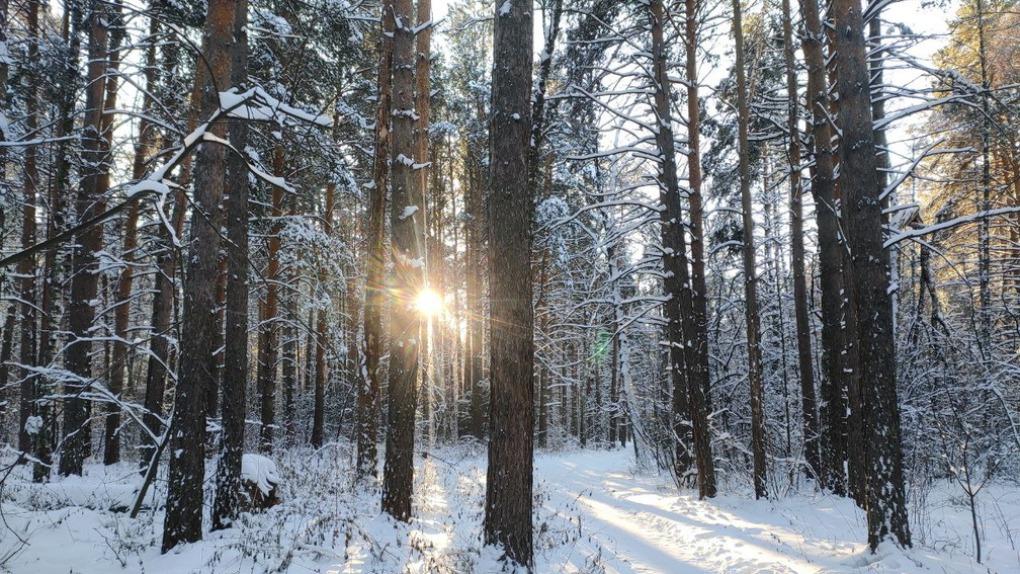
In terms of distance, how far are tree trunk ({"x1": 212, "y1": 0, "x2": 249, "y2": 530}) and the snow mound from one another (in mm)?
524

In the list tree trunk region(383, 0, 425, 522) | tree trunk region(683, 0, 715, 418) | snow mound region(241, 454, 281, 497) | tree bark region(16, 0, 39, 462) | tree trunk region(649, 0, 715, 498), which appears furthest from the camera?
tree trunk region(683, 0, 715, 418)

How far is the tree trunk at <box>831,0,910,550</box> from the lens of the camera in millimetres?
5398

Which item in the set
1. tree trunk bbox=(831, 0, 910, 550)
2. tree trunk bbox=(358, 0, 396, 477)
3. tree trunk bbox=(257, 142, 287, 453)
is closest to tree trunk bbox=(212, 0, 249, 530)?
tree trunk bbox=(358, 0, 396, 477)

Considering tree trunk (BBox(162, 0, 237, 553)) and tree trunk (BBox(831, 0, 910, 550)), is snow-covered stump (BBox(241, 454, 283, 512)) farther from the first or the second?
tree trunk (BBox(831, 0, 910, 550))

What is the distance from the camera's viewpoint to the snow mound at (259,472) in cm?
776

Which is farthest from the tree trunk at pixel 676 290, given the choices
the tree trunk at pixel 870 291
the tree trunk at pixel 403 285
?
the tree trunk at pixel 403 285

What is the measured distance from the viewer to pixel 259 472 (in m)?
7.94

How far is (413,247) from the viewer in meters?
7.45

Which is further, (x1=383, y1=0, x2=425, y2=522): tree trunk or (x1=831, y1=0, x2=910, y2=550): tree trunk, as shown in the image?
(x1=383, y1=0, x2=425, y2=522): tree trunk

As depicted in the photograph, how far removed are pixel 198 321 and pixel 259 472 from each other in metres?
3.22

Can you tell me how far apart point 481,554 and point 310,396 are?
81.4 feet

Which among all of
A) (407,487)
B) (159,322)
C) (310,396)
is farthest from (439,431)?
(407,487)

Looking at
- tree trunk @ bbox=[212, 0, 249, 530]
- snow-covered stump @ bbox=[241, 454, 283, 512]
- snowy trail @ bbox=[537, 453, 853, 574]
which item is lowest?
snowy trail @ bbox=[537, 453, 853, 574]

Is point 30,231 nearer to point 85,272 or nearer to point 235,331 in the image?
point 85,272
